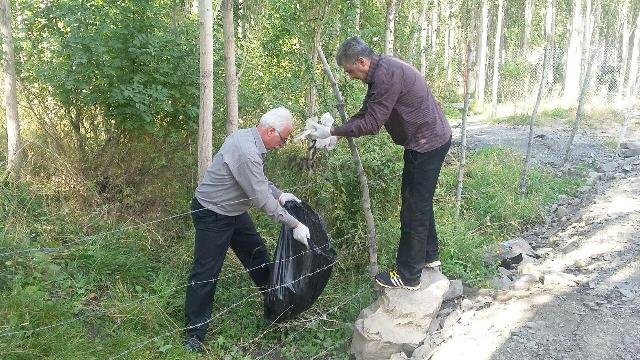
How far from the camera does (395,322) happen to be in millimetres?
3615

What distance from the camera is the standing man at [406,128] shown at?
3.28 metres

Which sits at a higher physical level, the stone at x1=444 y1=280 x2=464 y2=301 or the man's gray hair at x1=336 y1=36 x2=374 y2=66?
the man's gray hair at x1=336 y1=36 x2=374 y2=66

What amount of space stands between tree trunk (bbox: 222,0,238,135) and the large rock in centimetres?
229

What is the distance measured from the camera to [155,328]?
368 centimetres

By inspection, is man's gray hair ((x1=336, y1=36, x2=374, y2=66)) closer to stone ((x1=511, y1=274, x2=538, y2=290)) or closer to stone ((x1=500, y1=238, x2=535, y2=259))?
stone ((x1=511, y1=274, x2=538, y2=290))

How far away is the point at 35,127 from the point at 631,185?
313 inches

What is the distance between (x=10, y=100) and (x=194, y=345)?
127 inches

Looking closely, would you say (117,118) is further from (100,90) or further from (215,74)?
(215,74)

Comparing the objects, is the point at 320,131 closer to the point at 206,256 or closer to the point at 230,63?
the point at 206,256

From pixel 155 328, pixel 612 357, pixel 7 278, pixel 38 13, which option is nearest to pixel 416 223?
pixel 612 357

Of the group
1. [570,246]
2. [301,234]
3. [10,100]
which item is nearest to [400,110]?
[301,234]

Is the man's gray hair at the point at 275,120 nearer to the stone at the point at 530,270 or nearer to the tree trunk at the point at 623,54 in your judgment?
the stone at the point at 530,270

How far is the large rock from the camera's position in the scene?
354cm

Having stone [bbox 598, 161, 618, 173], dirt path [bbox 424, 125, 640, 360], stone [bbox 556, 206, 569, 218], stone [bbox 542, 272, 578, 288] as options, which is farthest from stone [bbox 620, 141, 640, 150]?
stone [bbox 542, 272, 578, 288]
